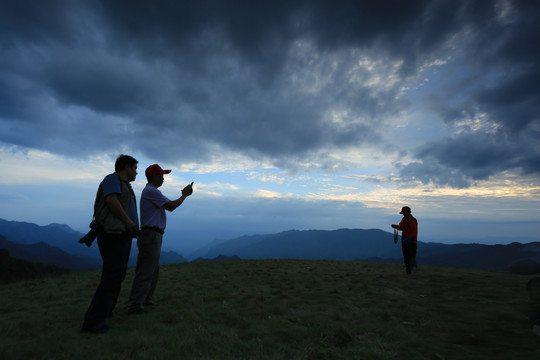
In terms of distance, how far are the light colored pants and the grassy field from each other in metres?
0.39

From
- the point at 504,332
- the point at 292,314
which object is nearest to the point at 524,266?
the point at 504,332

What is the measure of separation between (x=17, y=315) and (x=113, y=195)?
10.9ft

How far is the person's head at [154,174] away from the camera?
5.82 meters

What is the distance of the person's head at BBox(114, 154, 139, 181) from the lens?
5.04 m

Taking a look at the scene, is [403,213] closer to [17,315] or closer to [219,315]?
[219,315]

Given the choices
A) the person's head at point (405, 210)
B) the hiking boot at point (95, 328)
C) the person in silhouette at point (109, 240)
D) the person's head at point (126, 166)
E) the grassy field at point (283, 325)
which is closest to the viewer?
the grassy field at point (283, 325)

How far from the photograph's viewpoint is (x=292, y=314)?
5508 millimetres

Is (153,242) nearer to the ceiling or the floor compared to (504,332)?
nearer to the ceiling

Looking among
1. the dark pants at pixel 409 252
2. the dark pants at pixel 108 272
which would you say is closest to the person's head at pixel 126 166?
the dark pants at pixel 108 272

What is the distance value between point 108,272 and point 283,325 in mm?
3146

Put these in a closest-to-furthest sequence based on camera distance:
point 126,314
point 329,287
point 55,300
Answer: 1. point 126,314
2. point 55,300
3. point 329,287

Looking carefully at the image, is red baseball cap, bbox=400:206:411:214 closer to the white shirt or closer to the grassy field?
the grassy field

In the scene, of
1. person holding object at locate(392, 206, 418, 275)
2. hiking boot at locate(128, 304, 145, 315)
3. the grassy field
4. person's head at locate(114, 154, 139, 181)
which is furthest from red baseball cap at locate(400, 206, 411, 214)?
person's head at locate(114, 154, 139, 181)

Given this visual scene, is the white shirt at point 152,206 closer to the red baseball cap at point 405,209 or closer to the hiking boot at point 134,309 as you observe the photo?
the hiking boot at point 134,309
